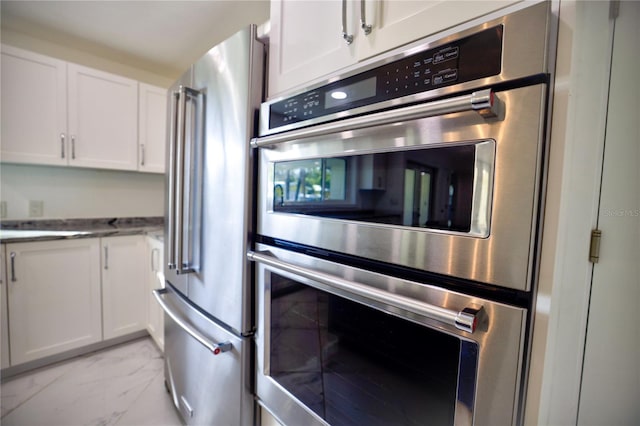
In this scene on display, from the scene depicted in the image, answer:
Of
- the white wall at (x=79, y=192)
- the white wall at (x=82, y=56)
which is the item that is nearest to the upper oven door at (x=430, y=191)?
the white wall at (x=79, y=192)

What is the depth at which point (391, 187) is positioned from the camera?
26.4 inches

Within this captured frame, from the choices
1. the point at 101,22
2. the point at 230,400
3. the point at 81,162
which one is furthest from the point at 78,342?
the point at 101,22

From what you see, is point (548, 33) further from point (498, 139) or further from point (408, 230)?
point (408, 230)

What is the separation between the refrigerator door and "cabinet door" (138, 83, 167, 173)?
4.95 feet

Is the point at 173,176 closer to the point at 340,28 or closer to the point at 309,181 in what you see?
the point at 309,181

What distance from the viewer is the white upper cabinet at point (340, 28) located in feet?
1.88

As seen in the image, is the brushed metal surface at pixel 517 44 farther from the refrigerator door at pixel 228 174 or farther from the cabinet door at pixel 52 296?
the cabinet door at pixel 52 296

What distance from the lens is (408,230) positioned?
1.93ft

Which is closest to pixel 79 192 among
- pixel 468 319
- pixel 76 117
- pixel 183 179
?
pixel 76 117

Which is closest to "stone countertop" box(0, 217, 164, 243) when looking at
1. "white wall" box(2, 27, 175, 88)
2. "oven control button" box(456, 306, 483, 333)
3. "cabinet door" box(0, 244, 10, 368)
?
"cabinet door" box(0, 244, 10, 368)

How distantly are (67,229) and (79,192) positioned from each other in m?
0.32

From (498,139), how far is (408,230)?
228 millimetres

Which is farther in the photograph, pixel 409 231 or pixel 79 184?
pixel 79 184

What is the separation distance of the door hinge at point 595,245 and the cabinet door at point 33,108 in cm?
281
